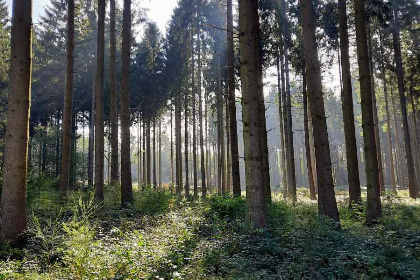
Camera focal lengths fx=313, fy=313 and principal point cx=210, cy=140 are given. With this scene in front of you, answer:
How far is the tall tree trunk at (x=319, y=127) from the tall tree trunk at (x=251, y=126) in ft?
7.31

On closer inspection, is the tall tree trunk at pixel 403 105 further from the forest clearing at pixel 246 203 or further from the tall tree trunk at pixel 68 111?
the tall tree trunk at pixel 68 111

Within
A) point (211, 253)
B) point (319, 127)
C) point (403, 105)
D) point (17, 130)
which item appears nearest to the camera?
point (211, 253)

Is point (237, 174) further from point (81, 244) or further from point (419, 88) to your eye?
point (419, 88)

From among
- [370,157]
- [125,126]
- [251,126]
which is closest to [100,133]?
[125,126]

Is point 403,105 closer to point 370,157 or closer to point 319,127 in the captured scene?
point 370,157

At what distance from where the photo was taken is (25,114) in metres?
6.96

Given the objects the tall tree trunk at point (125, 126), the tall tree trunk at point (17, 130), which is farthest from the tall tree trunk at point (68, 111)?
the tall tree trunk at point (17, 130)

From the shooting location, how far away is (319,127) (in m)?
8.88

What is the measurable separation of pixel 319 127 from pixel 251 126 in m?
2.56

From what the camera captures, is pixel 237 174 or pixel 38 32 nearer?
pixel 237 174

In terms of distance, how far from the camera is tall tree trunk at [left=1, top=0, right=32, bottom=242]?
6645mm

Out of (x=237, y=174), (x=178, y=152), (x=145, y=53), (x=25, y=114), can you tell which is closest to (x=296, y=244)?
(x=25, y=114)

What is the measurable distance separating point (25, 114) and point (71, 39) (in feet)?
24.8

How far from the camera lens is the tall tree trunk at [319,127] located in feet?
28.6
